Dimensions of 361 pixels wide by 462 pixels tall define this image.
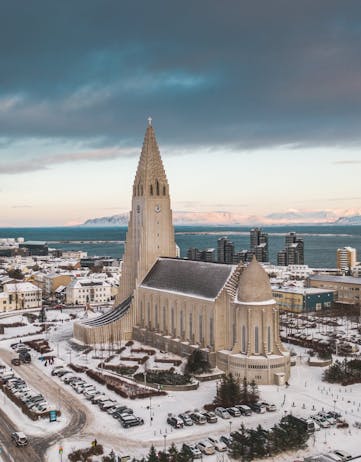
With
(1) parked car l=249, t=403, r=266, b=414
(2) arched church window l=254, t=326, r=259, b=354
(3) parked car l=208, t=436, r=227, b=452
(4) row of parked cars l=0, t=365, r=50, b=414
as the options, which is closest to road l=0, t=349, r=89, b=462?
Answer: (4) row of parked cars l=0, t=365, r=50, b=414

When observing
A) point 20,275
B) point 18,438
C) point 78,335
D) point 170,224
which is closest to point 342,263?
point 20,275

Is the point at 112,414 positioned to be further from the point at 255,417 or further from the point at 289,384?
the point at 289,384

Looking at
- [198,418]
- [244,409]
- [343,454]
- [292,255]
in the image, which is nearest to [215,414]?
[198,418]

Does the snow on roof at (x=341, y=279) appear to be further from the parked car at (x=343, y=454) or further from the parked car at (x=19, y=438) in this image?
the parked car at (x=19, y=438)

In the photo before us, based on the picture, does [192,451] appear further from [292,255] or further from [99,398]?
[292,255]

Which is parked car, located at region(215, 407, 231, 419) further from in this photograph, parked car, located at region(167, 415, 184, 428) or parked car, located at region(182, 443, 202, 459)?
parked car, located at region(182, 443, 202, 459)
